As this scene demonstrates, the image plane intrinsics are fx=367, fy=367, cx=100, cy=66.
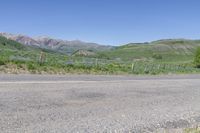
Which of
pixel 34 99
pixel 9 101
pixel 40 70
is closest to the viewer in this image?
pixel 9 101

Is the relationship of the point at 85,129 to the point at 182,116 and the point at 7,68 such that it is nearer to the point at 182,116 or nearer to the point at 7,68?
the point at 182,116

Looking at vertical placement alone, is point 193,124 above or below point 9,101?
below

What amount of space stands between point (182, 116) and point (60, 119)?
4.48 metres

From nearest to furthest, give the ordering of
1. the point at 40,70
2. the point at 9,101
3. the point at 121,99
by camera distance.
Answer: the point at 9,101, the point at 121,99, the point at 40,70

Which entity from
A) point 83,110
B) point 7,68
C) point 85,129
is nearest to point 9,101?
point 83,110

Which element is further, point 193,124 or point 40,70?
point 40,70

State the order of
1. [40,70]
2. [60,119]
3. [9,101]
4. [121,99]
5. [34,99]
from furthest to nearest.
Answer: [40,70]
[121,99]
[34,99]
[9,101]
[60,119]

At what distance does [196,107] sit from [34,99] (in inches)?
249

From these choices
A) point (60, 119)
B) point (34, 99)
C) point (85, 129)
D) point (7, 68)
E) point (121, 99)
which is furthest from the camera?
point (7, 68)

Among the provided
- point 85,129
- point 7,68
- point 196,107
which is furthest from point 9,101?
point 7,68

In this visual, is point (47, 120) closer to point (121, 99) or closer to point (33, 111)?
point (33, 111)

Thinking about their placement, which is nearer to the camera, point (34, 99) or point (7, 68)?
point (34, 99)

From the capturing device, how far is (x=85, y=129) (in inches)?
325

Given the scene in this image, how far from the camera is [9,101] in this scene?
34.3ft
